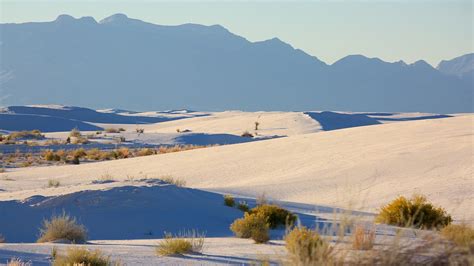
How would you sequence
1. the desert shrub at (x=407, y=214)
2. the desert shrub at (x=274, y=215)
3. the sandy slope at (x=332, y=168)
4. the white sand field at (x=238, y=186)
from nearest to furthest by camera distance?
the white sand field at (x=238, y=186) < the desert shrub at (x=274, y=215) < the desert shrub at (x=407, y=214) < the sandy slope at (x=332, y=168)

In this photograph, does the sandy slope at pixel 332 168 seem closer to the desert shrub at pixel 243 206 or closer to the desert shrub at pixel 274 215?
the desert shrub at pixel 243 206

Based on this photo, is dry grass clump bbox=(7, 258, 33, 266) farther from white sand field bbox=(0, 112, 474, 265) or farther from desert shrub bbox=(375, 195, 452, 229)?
desert shrub bbox=(375, 195, 452, 229)

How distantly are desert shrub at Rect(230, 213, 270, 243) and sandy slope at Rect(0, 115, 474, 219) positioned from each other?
380cm

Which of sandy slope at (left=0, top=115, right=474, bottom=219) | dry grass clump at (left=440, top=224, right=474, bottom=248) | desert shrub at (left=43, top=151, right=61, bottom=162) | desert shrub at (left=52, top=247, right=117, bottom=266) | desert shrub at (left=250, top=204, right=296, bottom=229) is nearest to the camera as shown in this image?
dry grass clump at (left=440, top=224, right=474, bottom=248)

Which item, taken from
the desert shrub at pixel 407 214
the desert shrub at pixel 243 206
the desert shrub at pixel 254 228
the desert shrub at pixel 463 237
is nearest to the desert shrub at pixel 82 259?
the desert shrub at pixel 463 237

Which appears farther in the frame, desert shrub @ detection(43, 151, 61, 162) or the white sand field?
desert shrub @ detection(43, 151, 61, 162)

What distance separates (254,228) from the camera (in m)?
13.4

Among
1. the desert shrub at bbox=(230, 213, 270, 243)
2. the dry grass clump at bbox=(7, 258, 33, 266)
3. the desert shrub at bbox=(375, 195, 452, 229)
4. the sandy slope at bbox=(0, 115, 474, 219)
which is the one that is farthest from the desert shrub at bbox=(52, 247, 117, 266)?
the sandy slope at bbox=(0, 115, 474, 219)

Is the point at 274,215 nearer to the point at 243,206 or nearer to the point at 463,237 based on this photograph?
the point at 243,206

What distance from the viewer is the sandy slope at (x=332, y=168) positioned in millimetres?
21438

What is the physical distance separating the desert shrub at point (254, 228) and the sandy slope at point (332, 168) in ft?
12.5

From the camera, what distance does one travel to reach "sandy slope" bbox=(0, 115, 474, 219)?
2144cm

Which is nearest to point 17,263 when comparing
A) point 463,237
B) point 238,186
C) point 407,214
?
point 463,237

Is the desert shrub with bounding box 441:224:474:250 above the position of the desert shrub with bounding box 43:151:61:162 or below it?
above
